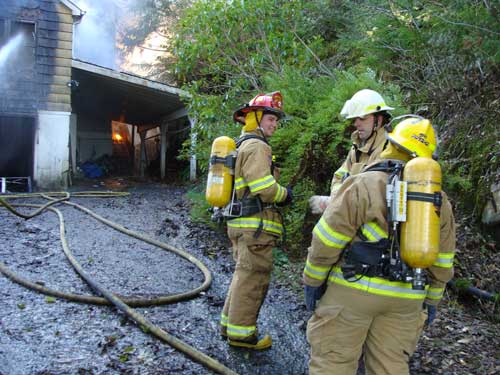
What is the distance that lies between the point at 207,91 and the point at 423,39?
19.8ft

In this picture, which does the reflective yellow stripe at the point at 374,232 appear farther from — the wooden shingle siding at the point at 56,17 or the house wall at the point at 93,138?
the house wall at the point at 93,138

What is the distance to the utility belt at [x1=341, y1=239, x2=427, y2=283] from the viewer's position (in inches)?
98.1

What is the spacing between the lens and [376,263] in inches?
98.7

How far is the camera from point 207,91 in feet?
37.6

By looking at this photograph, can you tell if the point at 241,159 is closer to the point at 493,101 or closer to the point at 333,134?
the point at 333,134

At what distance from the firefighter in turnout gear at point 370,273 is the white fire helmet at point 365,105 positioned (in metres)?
0.64

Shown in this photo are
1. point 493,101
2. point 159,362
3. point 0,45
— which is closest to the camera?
point 159,362

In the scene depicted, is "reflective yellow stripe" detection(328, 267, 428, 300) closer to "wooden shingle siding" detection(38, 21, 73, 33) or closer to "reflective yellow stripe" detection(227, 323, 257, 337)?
"reflective yellow stripe" detection(227, 323, 257, 337)

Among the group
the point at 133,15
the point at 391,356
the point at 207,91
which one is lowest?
the point at 391,356

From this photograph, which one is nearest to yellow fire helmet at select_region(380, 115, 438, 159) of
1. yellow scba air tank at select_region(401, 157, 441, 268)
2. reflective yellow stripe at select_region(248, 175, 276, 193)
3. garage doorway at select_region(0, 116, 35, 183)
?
yellow scba air tank at select_region(401, 157, 441, 268)

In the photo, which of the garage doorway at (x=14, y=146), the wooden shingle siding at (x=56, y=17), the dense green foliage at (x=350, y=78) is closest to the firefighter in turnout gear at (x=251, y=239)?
the dense green foliage at (x=350, y=78)

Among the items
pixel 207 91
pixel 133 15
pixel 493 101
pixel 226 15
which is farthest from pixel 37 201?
pixel 133 15

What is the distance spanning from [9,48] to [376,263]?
1301 centimetres

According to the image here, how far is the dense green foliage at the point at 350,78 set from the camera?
546cm
